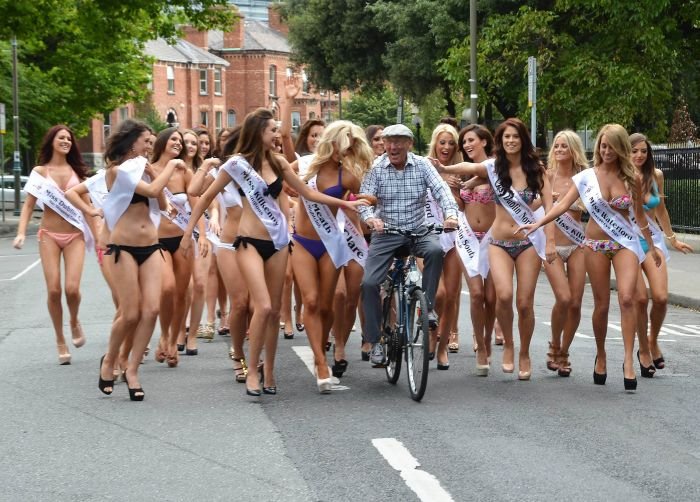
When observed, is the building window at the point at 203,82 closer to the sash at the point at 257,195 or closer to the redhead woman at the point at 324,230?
the redhead woman at the point at 324,230

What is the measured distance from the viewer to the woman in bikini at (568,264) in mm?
9531

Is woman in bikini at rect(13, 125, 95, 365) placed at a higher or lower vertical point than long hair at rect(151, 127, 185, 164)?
lower

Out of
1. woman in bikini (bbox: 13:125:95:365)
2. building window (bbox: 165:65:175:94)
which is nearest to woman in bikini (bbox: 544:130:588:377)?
woman in bikini (bbox: 13:125:95:365)

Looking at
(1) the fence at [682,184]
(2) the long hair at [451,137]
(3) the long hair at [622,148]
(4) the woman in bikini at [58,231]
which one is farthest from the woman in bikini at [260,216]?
(1) the fence at [682,184]

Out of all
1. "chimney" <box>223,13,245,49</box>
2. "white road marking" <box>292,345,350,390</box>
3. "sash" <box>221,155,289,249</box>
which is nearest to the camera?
"sash" <box>221,155,289,249</box>

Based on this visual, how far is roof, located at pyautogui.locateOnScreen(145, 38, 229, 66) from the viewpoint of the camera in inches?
3730

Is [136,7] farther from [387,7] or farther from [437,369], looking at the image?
[437,369]

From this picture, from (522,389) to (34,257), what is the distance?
2028 centimetres

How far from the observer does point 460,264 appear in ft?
33.6

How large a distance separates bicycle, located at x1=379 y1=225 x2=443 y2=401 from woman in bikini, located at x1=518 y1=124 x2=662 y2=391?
2.91ft

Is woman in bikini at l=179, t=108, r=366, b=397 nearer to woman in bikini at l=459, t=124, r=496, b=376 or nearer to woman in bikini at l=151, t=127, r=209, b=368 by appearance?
woman in bikini at l=459, t=124, r=496, b=376

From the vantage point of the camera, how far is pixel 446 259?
34.0 ft

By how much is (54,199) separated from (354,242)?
2798 millimetres

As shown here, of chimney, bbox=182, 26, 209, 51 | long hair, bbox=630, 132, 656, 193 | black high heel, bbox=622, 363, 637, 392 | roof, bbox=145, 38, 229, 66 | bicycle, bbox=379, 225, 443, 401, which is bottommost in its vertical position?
black high heel, bbox=622, 363, 637, 392
